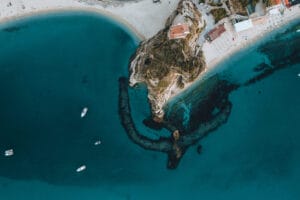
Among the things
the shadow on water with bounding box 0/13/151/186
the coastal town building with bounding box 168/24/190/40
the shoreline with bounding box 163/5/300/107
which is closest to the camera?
the coastal town building with bounding box 168/24/190/40

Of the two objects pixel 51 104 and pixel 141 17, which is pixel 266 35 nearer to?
pixel 141 17

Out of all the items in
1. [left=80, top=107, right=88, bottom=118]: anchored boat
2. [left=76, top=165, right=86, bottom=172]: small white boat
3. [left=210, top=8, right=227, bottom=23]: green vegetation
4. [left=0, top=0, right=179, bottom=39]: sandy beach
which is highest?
[left=0, top=0, right=179, bottom=39]: sandy beach

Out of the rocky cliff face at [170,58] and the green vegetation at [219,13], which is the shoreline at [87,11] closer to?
the rocky cliff face at [170,58]

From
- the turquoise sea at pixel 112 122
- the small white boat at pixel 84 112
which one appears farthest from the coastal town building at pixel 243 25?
the small white boat at pixel 84 112

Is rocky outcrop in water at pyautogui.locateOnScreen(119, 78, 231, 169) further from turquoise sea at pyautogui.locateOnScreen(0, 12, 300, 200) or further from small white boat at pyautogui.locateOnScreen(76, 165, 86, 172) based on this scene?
small white boat at pyautogui.locateOnScreen(76, 165, 86, 172)

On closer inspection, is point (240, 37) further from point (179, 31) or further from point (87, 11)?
point (87, 11)

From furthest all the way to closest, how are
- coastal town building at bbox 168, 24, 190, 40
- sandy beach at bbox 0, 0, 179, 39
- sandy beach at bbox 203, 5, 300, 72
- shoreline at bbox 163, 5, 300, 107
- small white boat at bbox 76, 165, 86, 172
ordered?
small white boat at bbox 76, 165, 86, 172, shoreline at bbox 163, 5, 300, 107, sandy beach at bbox 203, 5, 300, 72, sandy beach at bbox 0, 0, 179, 39, coastal town building at bbox 168, 24, 190, 40

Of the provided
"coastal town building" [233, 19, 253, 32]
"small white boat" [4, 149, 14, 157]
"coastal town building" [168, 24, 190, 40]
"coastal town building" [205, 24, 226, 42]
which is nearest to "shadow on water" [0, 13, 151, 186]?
"small white boat" [4, 149, 14, 157]
